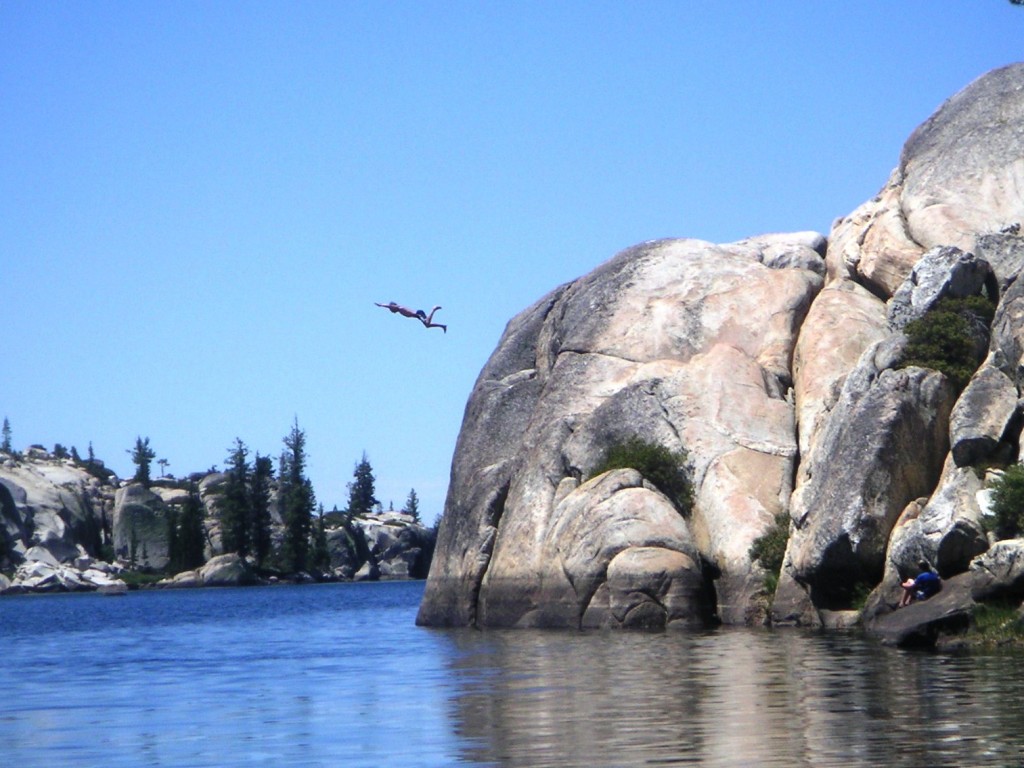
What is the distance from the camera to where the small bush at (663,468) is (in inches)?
2048

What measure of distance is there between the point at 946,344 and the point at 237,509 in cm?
11812

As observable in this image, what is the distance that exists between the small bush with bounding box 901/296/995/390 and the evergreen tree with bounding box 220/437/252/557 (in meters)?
117

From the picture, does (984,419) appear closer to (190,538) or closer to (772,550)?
(772,550)

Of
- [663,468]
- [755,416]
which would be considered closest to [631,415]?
[663,468]

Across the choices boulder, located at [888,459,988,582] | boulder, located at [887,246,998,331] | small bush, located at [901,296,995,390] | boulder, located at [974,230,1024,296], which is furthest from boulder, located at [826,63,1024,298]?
boulder, located at [888,459,988,582]

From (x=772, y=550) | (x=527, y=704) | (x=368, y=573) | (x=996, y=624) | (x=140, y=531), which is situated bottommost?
(x=527, y=704)

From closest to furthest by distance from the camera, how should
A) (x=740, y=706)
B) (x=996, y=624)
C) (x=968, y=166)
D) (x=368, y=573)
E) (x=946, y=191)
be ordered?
(x=740, y=706)
(x=996, y=624)
(x=946, y=191)
(x=968, y=166)
(x=368, y=573)

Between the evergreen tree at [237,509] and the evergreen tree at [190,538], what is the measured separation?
2998 millimetres

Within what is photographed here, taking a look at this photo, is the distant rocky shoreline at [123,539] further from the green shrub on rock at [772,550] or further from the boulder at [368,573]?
the green shrub on rock at [772,550]

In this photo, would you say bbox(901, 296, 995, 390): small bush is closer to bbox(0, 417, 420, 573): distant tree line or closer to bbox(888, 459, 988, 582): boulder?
bbox(888, 459, 988, 582): boulder

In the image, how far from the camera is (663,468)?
172ft

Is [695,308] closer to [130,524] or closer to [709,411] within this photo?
[709,411]

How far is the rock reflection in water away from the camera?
1916 cm

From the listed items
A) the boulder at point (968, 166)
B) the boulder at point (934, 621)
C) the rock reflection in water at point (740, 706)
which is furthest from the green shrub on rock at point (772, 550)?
the boulder at point (968, 166)
